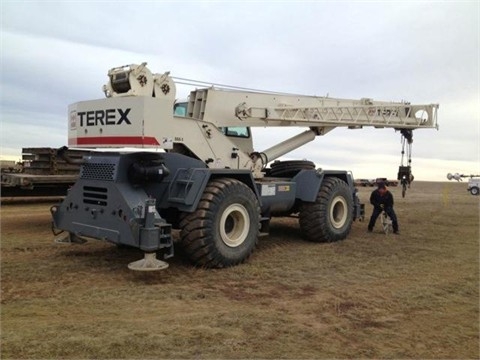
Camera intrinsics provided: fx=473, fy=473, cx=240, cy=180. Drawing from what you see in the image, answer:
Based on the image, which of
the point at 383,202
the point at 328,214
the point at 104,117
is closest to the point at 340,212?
the point at 328,214

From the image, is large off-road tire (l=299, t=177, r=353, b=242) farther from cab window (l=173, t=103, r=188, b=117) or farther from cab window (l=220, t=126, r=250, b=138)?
cab window (l=173, t=103, r=188, b=117)

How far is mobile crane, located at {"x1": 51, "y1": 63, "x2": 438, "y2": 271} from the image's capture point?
734 centimetres

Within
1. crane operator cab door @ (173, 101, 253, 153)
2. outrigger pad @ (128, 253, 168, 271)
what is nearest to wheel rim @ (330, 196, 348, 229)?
crane operator cab door @ (173, 101, 253, 153)

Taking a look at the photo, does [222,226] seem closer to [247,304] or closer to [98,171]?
A: [247,304]

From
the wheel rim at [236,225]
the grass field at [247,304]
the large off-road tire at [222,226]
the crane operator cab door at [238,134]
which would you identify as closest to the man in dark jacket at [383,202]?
the grass field at [247,304]

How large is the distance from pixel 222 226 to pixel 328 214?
367 cm

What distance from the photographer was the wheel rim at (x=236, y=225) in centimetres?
801

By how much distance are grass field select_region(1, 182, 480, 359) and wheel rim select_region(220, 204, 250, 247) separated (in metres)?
0.47

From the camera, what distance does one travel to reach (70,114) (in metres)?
8.86

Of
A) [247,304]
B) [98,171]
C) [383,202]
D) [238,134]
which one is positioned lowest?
[247,304]

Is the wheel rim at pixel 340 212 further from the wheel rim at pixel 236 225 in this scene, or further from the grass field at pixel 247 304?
the wheel rim at pixel 236 225

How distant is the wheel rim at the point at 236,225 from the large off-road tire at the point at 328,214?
103 inches

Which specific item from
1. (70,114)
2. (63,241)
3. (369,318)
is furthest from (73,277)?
(369,318)

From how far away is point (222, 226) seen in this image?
25.4 feet
